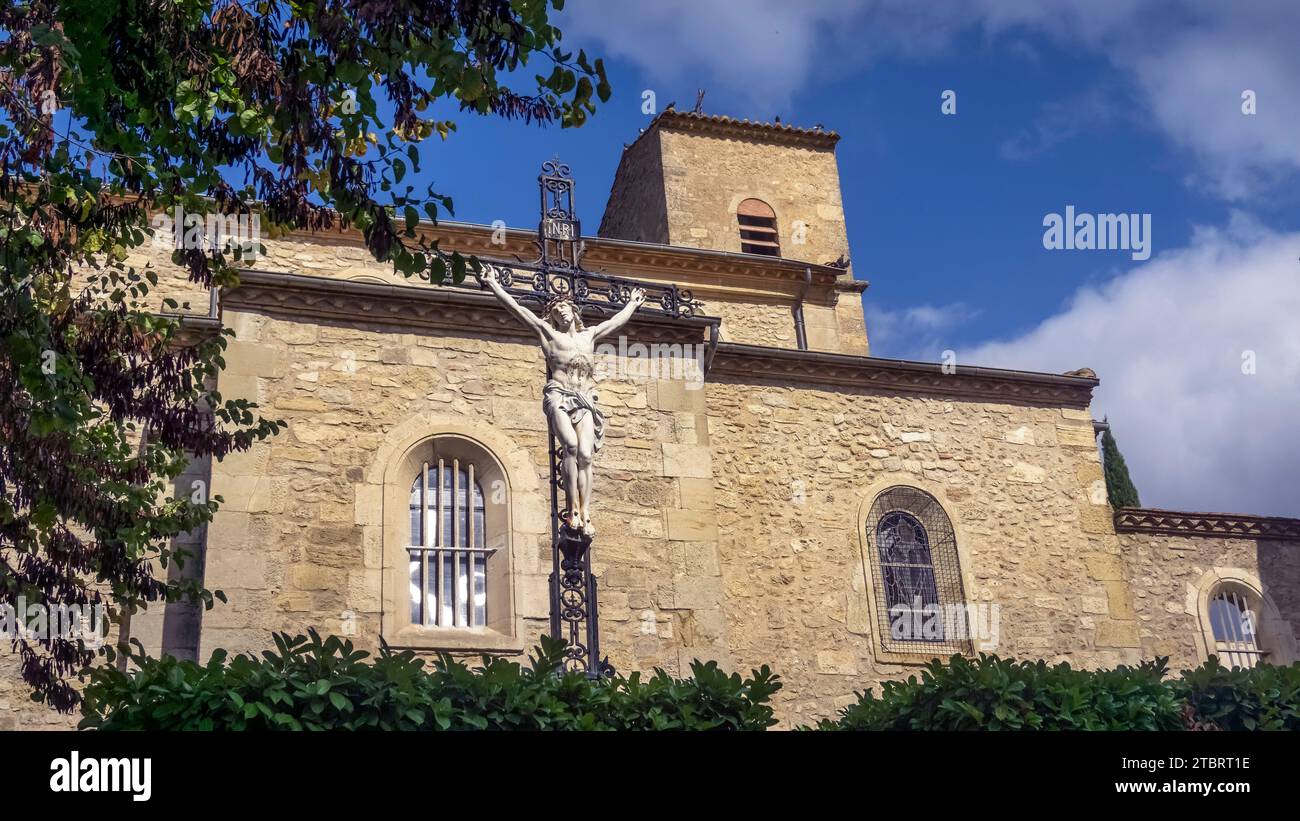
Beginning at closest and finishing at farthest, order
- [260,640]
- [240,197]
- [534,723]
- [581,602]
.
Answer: [534,723]
[240,197]
[581,602]
[260,640]

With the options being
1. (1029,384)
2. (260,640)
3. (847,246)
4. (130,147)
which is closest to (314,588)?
(260,640)

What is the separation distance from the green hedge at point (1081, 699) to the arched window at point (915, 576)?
6.54 meters

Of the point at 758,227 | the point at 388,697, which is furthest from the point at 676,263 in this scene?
the point at 388,697

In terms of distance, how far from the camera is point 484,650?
36.9ft

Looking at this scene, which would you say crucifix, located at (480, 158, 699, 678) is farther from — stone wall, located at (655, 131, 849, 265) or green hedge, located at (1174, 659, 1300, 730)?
stone wall, located at (655, 131, 849, 265)

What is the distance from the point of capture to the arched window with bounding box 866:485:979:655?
14219 millimetres

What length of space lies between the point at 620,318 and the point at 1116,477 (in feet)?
53.5

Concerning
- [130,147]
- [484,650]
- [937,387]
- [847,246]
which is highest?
[847,246]

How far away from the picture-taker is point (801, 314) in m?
20.2
